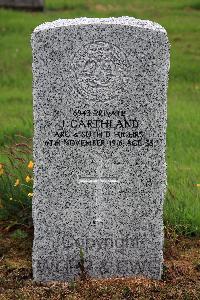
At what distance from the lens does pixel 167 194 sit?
564cm

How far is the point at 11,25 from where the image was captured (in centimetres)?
1522

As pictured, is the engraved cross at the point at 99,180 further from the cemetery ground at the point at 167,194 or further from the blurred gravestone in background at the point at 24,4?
the blurred gravestone in background at the point at 24,4

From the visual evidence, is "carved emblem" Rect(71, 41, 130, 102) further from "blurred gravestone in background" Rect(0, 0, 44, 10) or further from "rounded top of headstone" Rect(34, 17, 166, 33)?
"blurred gravestone in background" Rect(0, 0, 44, 10)

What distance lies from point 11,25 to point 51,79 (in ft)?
36.6

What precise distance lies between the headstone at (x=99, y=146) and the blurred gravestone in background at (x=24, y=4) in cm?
1319

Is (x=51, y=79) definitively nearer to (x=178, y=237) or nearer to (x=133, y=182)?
(x=133, y=182)

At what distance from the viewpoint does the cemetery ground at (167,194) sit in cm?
448

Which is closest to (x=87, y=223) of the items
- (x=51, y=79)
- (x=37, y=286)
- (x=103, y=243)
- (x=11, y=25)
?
(x=103, y=243)

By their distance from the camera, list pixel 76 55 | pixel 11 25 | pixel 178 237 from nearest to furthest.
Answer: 1. pixel 76 55
2. pixel 178 237
3. pixel 11 25

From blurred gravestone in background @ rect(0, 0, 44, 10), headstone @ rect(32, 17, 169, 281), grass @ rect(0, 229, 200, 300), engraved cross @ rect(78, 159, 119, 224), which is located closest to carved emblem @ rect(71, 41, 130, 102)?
headstone @ rect(32, 17, 169, 281)

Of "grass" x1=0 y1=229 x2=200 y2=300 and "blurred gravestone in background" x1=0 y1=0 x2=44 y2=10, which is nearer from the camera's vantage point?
"grass" x1=0 y1=229 x2=200 y2=300

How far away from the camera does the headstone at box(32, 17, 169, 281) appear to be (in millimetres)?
4328

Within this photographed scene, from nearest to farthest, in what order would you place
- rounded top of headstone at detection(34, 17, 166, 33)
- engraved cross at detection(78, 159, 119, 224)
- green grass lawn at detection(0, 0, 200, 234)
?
rounded top of headstone at detection(34, 17, 166, 33) < engraved cross at detection(78, 159, 119, 224) < green grass lawn at detection(0, 0, 200, 234)

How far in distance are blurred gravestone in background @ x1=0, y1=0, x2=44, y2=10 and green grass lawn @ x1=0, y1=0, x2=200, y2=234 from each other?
0.76ft
